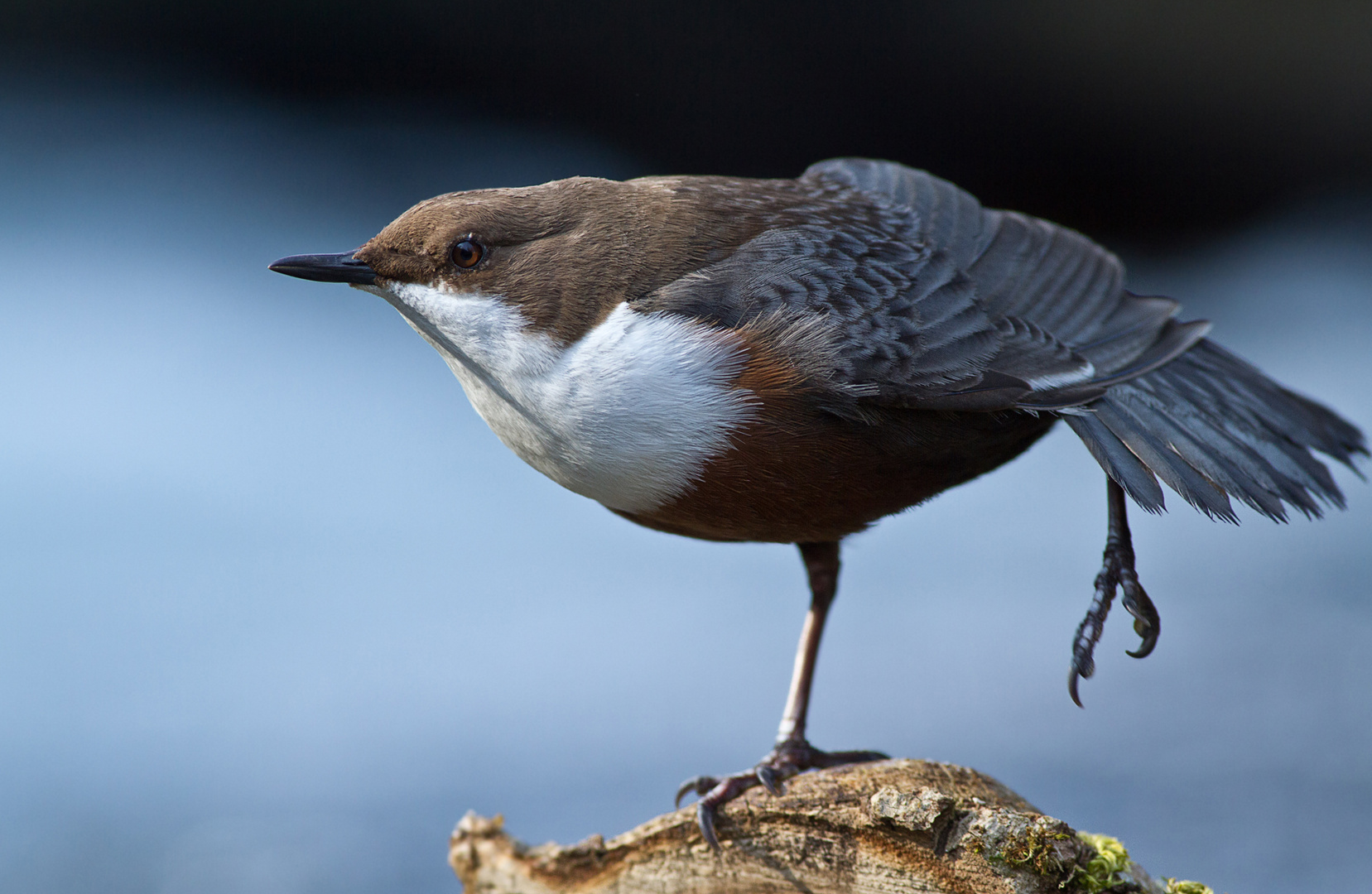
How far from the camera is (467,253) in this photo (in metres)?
1.74

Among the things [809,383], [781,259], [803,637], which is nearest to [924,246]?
[781,259]

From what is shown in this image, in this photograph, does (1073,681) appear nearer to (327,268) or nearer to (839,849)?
(839,849)

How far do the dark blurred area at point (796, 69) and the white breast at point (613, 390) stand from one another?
2410 millimetres

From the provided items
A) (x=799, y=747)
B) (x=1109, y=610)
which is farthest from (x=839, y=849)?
(x=1109, y=610)

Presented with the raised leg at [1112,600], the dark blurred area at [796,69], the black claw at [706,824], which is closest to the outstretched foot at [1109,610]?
the raised leg at [1112,600]

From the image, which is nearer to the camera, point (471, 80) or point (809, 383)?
point (809, 383)

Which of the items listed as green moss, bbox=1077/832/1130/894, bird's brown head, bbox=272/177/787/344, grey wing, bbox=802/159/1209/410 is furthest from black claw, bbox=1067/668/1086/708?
bird's brown head, bbox=272/177/787/344

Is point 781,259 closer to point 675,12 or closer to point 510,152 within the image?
point 675,12

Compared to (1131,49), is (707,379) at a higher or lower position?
lower

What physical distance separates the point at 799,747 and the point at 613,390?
95 cm

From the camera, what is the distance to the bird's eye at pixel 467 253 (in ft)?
5.70

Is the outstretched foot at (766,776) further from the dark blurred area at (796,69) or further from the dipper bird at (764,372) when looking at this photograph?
the dark blurred area at (796,69)

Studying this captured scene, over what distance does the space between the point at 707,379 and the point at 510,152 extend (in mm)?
3239

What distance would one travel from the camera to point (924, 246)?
6.66 ft
